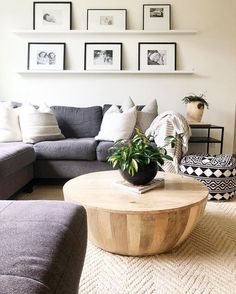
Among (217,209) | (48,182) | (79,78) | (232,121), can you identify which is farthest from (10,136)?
(232,121)

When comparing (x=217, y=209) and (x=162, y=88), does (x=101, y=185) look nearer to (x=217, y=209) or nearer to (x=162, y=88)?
(x=217, y=209)

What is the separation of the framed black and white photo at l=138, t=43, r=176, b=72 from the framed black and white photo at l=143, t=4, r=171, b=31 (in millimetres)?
209

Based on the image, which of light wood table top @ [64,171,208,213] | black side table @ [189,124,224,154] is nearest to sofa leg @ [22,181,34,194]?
light wood table top @ [64,171,208,213]

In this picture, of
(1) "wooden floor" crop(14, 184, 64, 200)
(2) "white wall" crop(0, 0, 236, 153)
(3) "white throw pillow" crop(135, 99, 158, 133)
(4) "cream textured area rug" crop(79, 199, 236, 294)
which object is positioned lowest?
(4) "cream textured area rug" crop(79, 199, 236, 294)

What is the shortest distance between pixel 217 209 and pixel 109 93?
2.11 metres

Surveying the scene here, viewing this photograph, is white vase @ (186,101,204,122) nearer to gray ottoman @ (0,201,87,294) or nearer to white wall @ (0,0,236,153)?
white wall @ (0,0,236,153)

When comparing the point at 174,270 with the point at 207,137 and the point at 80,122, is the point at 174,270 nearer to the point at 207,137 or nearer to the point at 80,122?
the point at 80,122

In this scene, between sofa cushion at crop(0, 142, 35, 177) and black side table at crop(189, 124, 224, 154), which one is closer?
sofa cushion at crop(0, 142, 35, 177)

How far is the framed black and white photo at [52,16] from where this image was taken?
3.60m

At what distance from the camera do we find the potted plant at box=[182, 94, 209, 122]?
3.42 meters

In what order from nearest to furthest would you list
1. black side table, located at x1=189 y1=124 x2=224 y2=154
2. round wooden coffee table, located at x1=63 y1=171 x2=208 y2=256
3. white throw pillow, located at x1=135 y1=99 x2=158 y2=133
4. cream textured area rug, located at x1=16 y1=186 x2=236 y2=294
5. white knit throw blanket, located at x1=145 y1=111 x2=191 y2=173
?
cream textured area rug, located at x1=16 y1=186 x2=236 y2=294
round wooden coffee table, located at x1=63 y1=171 x2=208 y2=256
white knit throw blanket, located at x1=145 y1=111 x2=191 y2=173
white throw pillow, located at x1=135 y1=99 x2=158 y2=133
black side table, located at x1=189 y1=124 x2=224 y2=154

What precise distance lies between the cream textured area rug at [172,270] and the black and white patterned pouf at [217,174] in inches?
26.1

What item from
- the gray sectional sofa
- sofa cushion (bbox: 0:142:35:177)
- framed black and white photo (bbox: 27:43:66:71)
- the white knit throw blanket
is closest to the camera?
sofa cushion (bbox: 0:142:35:177)

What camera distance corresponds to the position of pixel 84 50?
145 inches
